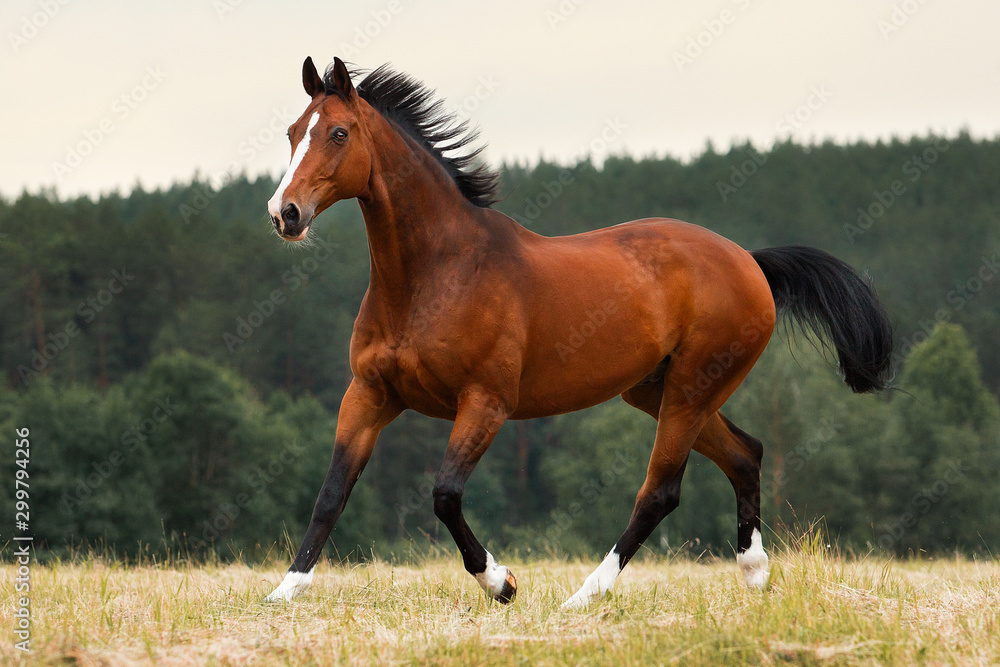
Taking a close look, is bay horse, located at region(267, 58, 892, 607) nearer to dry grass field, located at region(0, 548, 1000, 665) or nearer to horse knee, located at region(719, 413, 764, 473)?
horse knee, located at region(719, 413, 764, 473)

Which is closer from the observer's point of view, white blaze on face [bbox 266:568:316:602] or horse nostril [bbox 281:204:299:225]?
horse nostril [bbox 281:204:299:225]

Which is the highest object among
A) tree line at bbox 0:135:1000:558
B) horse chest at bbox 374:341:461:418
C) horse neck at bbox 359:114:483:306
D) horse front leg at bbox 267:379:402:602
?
horse neck at bbox 359:114:483:306

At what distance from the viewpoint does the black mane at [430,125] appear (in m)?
5.55

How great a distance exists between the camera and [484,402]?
5074 millimetres

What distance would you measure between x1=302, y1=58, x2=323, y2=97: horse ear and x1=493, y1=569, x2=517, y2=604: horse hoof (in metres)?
2.89

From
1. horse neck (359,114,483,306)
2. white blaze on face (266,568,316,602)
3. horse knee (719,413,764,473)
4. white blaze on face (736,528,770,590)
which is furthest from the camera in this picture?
horse knee (719,413,764,473)

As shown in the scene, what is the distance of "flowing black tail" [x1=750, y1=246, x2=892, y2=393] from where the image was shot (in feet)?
22.6

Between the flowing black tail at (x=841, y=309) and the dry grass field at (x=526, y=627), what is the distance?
6.21 feet

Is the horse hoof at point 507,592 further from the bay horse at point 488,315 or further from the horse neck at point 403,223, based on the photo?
the horse neck at point 403,223

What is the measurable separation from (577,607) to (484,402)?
1.20 metres

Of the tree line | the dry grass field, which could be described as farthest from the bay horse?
the tree line

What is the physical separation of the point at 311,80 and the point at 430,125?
881mm

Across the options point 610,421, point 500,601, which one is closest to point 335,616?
point 500,601

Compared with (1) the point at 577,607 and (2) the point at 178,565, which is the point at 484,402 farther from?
(2) the point at 178,565
